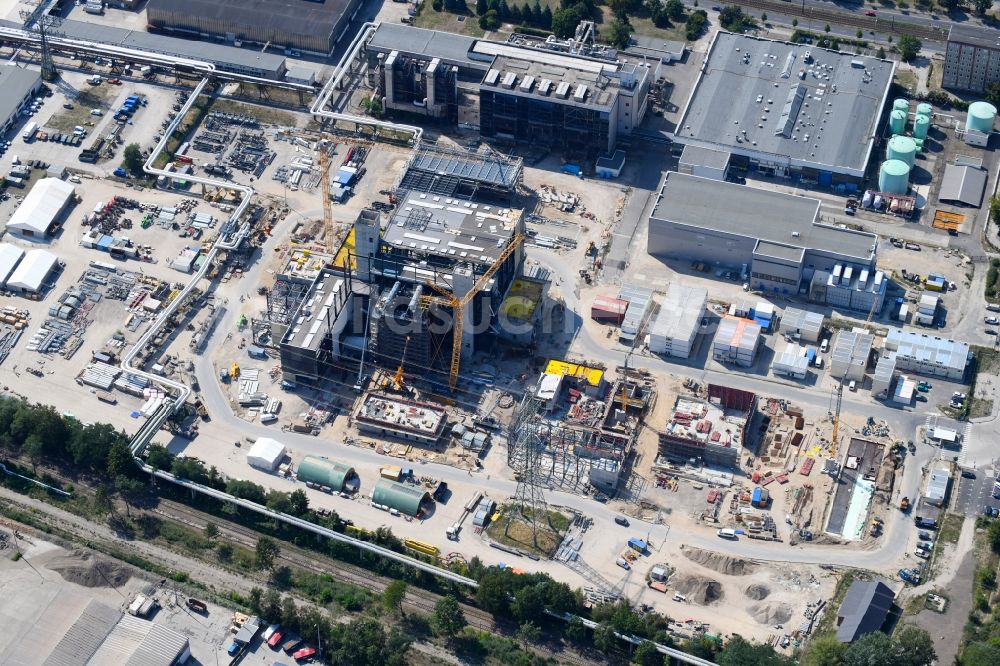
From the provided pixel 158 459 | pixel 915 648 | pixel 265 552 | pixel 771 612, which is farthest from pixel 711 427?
pixel 158 459

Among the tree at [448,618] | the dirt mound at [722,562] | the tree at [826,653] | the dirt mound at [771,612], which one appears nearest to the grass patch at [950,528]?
the dirt mound at [771,612]

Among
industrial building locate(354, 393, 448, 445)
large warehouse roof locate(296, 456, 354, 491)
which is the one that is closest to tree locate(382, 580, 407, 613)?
large warehouse roof locate(296, 456, 354, 491)

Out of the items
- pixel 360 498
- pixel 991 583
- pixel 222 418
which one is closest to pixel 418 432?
pixel 360 498

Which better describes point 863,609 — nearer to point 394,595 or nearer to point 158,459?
point 394,595

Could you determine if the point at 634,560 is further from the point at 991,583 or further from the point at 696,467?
the point at 991,583

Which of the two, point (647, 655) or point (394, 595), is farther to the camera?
point (394, 595)

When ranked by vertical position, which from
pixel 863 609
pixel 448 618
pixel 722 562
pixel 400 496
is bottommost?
pixel 448 618
